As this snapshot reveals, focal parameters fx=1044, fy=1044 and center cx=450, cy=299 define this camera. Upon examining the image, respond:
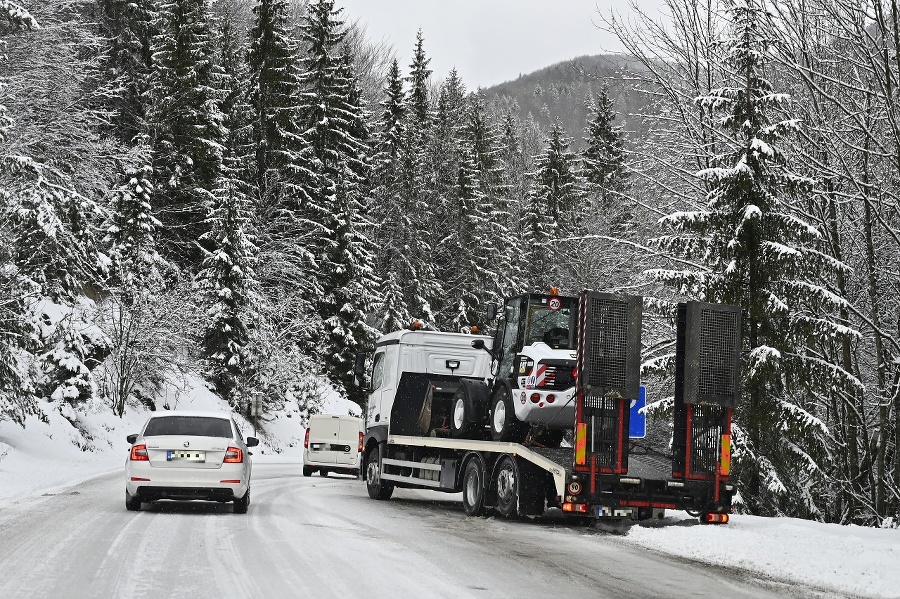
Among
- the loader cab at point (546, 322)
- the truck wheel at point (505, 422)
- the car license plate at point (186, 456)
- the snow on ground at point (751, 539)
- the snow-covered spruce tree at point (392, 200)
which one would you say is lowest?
the snow on ground at point (751, 539)

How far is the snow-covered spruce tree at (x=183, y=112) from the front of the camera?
155 feet

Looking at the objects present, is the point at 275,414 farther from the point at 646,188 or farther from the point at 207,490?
the point at 207,490

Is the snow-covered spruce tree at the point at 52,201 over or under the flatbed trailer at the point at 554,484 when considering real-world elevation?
over

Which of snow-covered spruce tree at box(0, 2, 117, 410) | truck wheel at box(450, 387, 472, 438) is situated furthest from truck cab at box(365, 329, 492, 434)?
snow-covered spruce tree at box(0, 2, 117, 410)

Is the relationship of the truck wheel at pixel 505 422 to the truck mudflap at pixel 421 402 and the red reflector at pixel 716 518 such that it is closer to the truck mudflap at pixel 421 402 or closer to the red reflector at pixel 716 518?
the truck mudflap at pixel 421 402

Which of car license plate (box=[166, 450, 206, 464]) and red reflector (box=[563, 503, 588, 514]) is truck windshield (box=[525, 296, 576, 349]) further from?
car license plate (box=[166, 450, 206, 464])

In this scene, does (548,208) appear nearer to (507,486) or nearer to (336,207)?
(336,207)

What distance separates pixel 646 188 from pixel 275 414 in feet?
85.5

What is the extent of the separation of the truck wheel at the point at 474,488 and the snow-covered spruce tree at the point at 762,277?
6.40m

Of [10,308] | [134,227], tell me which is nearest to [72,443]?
[10,308]

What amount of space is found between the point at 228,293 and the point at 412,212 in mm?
18767

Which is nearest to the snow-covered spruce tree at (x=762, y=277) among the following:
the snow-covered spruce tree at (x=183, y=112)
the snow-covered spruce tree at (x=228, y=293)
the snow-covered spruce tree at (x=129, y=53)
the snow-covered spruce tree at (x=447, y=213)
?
the snow-covered spruce tree at (x=228, y=293)

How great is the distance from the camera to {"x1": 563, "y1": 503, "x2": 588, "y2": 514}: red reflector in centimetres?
1405

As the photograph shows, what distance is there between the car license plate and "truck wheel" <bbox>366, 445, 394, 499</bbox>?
19.1 ft
